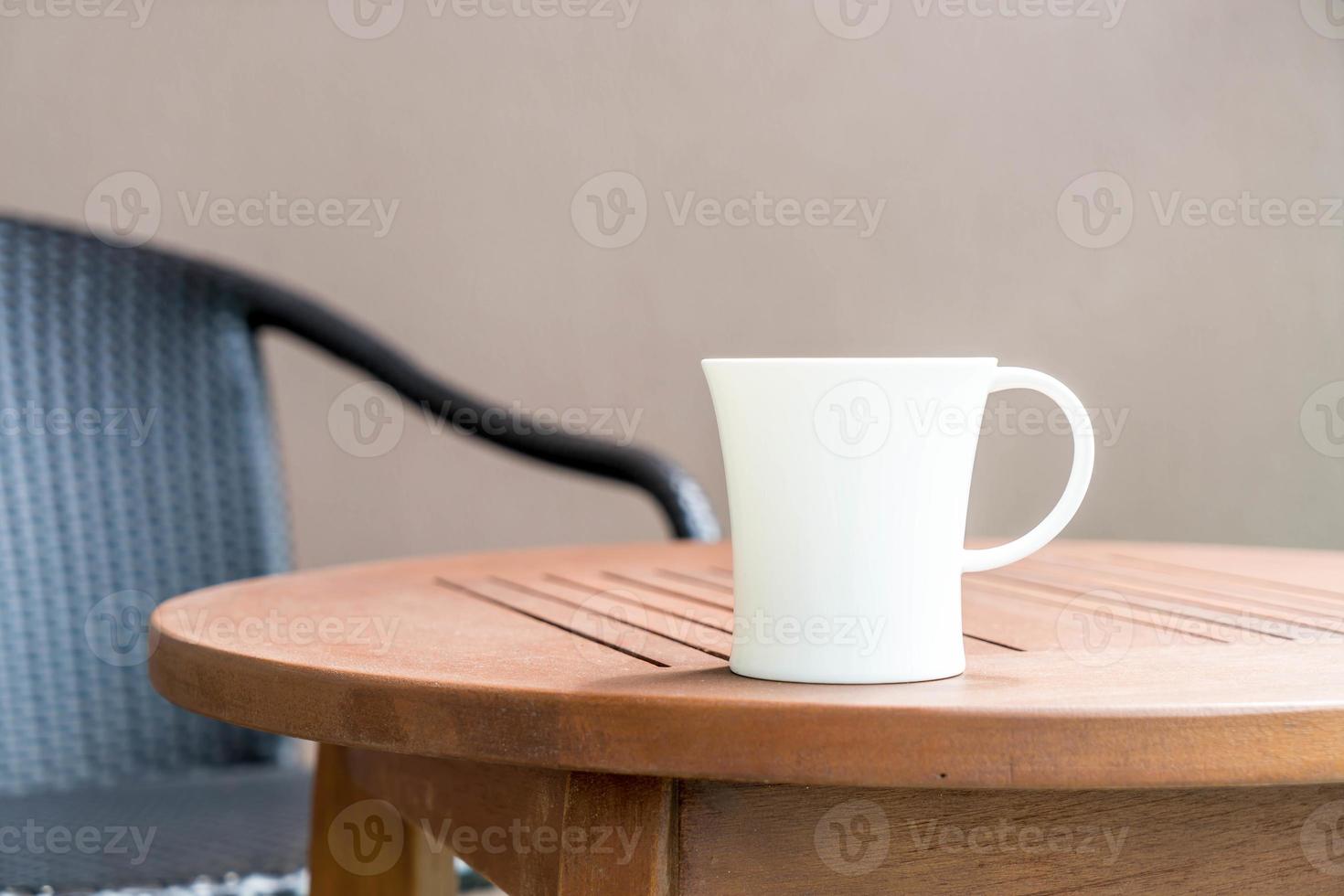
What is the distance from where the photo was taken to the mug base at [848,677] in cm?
48

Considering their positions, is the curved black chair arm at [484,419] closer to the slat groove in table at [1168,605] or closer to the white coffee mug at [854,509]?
the slat groove in table at [1168,605]

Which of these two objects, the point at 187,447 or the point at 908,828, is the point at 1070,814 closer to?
the point at 908,828

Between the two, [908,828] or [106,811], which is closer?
[908,828]

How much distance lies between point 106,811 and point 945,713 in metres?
0.82

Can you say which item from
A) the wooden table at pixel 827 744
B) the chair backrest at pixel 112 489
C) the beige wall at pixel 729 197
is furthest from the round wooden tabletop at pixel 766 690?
the beige wall at pixel 729 197

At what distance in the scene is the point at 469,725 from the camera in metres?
0.47

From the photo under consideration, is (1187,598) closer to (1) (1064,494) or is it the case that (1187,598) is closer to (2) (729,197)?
(1) (1064,494)

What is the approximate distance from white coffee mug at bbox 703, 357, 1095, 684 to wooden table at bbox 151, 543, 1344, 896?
0.05 feet

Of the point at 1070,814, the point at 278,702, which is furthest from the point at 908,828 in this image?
the point at 278,702

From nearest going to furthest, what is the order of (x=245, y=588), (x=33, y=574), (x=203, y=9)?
1. (x=245, y=588)
2. (x=33, y=574)
3. (x=203, y=9)

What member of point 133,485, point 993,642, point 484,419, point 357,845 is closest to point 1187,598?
point 993,642

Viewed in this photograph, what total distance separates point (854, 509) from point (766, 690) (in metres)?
0.07

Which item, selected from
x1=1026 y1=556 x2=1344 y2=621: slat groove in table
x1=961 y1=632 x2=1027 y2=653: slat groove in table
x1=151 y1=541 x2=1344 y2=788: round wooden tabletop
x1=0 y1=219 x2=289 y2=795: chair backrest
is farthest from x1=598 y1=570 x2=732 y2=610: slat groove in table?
x1=0 y1=219 x2=289 y2=795: chair backrest

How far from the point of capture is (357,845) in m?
0.88
